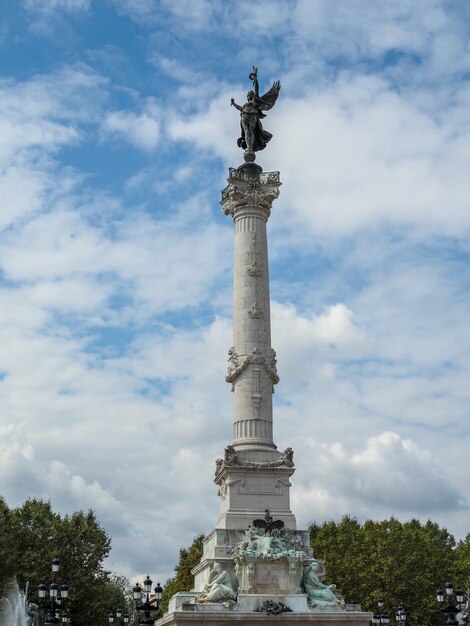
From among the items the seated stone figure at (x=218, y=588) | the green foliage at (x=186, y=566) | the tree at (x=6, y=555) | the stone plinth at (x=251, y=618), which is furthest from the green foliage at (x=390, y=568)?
the seated stone figure at (x=218, y=588)

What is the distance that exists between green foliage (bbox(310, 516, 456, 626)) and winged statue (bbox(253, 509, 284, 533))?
853 inches

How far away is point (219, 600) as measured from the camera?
2872cm

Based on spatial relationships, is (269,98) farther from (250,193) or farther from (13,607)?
(13,607)

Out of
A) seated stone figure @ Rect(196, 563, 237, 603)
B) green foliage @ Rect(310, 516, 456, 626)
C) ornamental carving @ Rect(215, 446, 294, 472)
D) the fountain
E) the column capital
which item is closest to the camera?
seated stone figure @ Rect(196, 563, 237, 603)

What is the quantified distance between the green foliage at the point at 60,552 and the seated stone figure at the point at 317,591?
22.3 m

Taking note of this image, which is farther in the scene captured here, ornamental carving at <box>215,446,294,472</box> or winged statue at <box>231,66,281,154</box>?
winged statue at <box>231,66,281,154</box>

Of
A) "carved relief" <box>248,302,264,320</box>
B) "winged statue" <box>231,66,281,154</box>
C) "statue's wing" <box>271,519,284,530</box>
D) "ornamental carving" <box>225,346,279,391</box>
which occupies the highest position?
"winged statue" <box>231,66,281,154</box>

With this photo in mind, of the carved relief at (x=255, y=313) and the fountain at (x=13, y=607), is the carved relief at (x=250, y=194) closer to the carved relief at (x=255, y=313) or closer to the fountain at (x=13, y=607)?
the carved relief at (x=255, y=313)

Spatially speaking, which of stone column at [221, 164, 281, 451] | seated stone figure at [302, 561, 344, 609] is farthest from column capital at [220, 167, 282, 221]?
seated stone figure at [302, 561, 344, 609]

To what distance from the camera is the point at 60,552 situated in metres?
49.5

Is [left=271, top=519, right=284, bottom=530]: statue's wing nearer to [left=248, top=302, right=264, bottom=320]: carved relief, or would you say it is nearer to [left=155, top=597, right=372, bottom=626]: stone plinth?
[left=155, top=597, right=372, bottom=626]: stone plinth

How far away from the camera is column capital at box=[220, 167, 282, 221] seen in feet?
122

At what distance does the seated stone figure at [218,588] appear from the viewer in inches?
1134

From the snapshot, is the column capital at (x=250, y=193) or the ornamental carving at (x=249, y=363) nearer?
the ornamental carving at (x=249, y=363)
